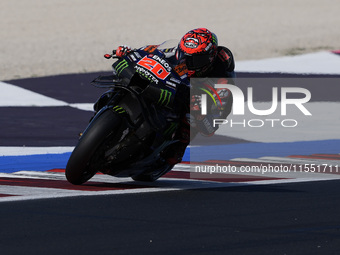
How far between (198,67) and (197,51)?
0.61 feet

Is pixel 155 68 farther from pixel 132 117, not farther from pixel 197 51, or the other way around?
pixel 197 51

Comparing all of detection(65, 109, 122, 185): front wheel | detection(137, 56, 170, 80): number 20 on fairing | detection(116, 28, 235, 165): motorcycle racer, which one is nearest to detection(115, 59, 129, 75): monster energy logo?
detection(137, 56, 170, 80): number 20 on fairing

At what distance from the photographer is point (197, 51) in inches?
343

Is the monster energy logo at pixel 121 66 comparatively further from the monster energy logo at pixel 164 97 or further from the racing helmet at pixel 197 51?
the racing helmet at pixel 197 51

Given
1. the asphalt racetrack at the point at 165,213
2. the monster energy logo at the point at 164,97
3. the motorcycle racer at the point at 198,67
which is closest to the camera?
the asphalt racetrack at the point at 165,213

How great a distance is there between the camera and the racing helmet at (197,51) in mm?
8727

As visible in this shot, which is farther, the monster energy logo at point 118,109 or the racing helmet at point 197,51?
the racing helmet at point 197,51

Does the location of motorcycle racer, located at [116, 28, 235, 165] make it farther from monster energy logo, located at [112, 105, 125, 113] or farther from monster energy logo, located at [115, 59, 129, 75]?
monster energy logo, located at [112, 105, 125, 113]

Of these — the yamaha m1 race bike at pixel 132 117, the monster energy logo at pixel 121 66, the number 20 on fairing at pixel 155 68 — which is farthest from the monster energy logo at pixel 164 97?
the monster energy logo at pixel 121 66

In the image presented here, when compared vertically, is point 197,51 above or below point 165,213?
above

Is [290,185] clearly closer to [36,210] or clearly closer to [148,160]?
[148,160]

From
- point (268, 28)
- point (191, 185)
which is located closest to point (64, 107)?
point (191, 185)

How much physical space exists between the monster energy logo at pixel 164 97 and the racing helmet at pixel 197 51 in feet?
2.27

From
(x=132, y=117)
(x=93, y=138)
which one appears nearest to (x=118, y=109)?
(x=132, y=117)
